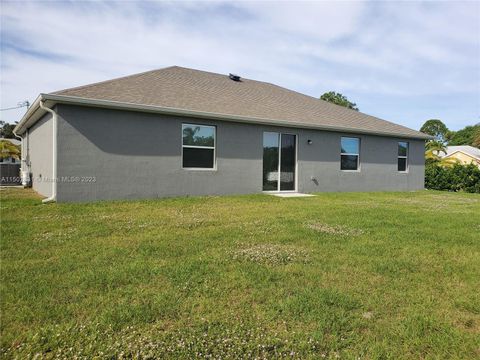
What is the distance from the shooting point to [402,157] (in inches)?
642

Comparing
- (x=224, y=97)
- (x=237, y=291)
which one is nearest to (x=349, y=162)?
(x=224, y=97)

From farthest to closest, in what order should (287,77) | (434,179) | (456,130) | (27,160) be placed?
(456,130), (287,77), (434,179), (27,160)

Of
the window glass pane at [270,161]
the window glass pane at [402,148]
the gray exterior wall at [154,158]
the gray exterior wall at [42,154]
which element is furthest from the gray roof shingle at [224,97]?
the gray exterior wall at [42,154]

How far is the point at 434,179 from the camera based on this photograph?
59.4 ft

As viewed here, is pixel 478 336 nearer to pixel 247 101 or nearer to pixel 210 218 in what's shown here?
pixel 210 218

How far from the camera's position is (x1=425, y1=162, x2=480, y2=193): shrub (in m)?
16.9

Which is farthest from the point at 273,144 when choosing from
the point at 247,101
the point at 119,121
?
the point at 119,121

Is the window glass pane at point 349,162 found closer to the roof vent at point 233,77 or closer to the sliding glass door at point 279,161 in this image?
the sliding glass door at point 279,161

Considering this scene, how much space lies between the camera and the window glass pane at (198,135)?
10656 millimetres

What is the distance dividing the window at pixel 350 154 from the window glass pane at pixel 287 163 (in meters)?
2.66

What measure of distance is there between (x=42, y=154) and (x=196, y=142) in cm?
580

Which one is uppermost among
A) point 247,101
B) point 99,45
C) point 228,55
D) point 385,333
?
point 228,55

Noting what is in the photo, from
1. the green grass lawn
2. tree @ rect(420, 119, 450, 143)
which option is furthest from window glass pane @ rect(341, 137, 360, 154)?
tree @ rect(420, 119, 450, 143)

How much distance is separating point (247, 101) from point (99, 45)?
5.94m
